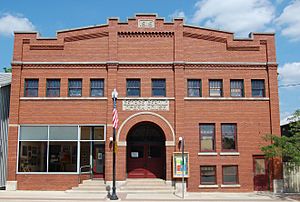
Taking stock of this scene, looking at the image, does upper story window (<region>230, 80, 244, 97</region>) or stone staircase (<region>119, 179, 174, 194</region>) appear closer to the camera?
stone staircase (<region>119, 179, 174, 194</region>)

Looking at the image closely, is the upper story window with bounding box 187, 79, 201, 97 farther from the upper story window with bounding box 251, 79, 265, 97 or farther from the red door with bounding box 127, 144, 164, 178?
the red door with bounding box 127, 144, 164, 178

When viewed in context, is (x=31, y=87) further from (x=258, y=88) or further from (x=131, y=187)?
(x=258, y=88)

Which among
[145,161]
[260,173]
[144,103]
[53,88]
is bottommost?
[260,173]

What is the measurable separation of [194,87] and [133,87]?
4202 mm

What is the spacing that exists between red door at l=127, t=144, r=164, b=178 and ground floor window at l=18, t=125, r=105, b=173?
2.70 metres

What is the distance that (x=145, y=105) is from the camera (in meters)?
23.8

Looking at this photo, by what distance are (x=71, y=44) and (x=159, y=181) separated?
11.2 metres

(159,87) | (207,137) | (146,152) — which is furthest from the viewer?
(146,152)

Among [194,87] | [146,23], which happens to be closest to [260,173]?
[194,87]

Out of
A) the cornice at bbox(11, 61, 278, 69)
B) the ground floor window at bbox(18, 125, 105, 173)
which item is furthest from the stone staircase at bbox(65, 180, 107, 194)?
the cornice at bbox(11, 61, 278, 69)

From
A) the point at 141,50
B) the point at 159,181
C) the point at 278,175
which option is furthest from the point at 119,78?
the point at 278,175

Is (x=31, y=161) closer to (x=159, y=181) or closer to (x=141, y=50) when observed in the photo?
(x=159, y=181)

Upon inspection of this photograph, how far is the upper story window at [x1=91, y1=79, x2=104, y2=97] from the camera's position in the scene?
24.2m

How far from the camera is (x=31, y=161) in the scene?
23.7 m
